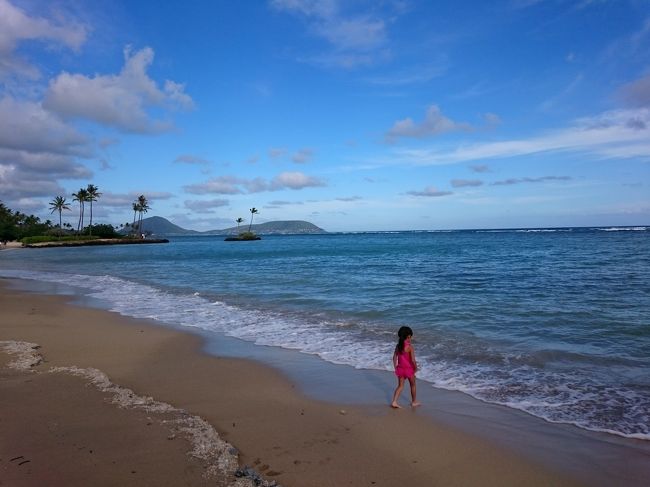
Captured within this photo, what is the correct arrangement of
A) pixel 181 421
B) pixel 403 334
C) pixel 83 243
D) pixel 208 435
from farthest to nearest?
pixel 83 243 → pixel 403 334 → pixel 181 421 → pixel 208 435

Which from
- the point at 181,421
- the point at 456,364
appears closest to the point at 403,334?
the point at 456,364

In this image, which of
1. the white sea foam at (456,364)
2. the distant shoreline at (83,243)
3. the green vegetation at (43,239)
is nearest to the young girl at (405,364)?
the white sea foam at (456,364)

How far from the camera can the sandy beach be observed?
462cm

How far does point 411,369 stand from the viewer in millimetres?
6945

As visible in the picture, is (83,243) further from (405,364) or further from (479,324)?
(405,364)

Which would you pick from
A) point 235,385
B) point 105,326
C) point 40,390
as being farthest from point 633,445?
point 105,326

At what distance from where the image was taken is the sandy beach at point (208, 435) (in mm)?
4621

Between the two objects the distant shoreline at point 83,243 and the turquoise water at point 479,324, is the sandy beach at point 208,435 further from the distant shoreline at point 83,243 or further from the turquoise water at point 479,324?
the distant shoreline at point 83,243

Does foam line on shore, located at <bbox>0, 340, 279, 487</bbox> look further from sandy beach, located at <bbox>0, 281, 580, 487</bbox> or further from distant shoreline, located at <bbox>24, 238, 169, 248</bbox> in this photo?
distant shoreline, located at <bbox>24, 238, 169, 248</bbox>

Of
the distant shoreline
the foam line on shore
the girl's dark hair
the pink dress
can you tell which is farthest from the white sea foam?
the distant shoreline

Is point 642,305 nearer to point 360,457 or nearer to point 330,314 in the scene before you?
point 330,314

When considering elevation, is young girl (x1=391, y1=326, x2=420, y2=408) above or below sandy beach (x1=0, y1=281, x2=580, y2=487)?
above

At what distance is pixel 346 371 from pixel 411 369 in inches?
82.3

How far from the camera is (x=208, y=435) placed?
5.41 meters
